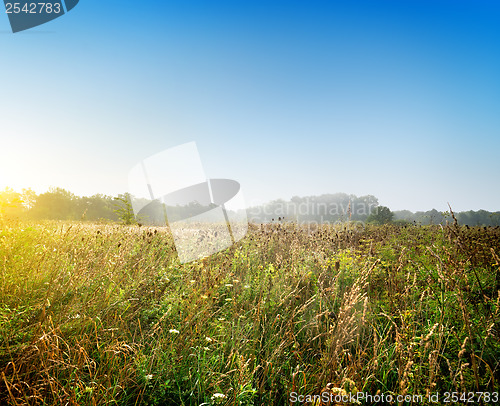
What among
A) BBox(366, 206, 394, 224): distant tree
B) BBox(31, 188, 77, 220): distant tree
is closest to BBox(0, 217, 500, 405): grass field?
BBox(366, 206, 394, 224): distant tree

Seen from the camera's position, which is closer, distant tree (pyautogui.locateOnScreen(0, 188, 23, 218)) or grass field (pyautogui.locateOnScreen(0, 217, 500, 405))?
grass field (pyautogui.locateOnScreen(0, 217, 500, 405))

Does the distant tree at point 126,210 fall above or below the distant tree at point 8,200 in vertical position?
below

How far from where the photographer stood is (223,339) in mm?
2531

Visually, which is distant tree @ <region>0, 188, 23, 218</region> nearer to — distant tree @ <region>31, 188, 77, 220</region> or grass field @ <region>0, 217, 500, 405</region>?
grass field @ <region>0, 217, 500, 405</region>

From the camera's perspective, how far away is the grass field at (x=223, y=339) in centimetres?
177

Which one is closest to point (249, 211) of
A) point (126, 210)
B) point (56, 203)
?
point (126, 210)

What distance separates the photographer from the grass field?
1769 mm

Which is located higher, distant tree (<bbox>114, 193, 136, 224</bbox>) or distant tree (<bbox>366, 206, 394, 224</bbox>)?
distant tree (<bbox>114, 193, 136, 224</bbox>)

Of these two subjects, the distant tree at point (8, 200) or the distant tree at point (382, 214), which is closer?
the distant tree at point (8, 200)

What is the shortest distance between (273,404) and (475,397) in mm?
1364

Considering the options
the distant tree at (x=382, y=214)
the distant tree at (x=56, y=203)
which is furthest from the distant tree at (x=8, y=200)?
the distant tree at (x=56, y=203)

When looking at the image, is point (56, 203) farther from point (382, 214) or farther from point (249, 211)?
point (382, 214)

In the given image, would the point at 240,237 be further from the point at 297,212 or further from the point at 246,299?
the point at 246,299

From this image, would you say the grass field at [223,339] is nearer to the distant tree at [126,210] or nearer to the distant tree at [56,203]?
the distant tree at [126,210]
